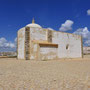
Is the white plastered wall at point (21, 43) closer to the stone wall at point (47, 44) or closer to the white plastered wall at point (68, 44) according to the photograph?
the stone wall at point (47, 44)

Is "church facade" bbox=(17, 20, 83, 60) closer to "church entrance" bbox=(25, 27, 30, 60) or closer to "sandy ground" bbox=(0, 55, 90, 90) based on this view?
"church entrance" bbox=(25, 27, 30, 60)

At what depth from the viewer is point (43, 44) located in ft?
45.8

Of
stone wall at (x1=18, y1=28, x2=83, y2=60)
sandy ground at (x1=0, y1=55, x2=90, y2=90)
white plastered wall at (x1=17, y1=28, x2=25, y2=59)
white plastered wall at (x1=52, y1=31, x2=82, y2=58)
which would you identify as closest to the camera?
sandy ground at (x1=0, y1=55, x2=90, y2=90)

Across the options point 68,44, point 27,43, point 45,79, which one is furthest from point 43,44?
point 45,79

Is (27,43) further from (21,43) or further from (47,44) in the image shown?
(47,44)

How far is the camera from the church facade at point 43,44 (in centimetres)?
1378

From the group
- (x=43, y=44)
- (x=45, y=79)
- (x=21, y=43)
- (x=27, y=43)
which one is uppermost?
(x=21, y=43)

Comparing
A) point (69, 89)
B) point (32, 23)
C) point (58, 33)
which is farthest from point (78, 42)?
point (69, 89)

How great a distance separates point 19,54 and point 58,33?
23.2 feet

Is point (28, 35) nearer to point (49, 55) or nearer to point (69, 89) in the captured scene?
point (49, 55)

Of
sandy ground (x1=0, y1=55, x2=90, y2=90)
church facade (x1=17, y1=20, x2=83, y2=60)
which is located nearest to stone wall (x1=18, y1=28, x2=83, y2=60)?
church facade (x1=17, y1=20, x2=83, y2=60)

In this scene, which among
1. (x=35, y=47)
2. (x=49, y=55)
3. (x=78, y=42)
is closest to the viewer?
(x=35, y=47)

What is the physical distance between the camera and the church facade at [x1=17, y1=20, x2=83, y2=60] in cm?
1378

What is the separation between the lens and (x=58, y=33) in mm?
16562
